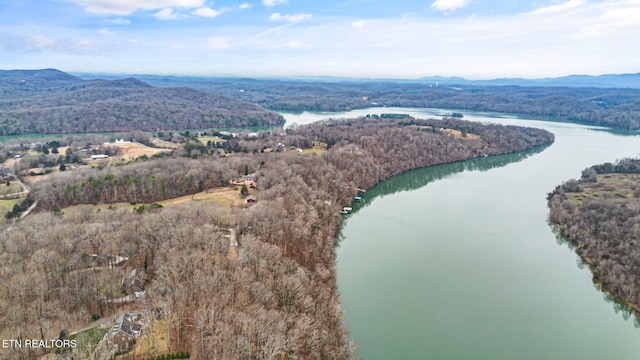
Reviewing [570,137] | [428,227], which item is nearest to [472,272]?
[428,227]

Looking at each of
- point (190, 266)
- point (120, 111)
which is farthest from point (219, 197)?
point (120, 111)

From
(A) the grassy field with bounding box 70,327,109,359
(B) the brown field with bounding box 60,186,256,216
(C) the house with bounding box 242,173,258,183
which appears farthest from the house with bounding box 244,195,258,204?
(A) the grassy field with bounding box 70,327,109,359

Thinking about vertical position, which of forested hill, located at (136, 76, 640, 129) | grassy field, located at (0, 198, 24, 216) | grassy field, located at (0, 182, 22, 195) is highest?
forested hill, located at (136, 76, 640, 129)

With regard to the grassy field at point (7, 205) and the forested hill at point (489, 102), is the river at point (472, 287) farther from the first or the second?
the forested hill at point (489, 102)

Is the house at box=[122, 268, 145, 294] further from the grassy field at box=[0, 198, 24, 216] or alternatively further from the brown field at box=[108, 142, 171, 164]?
the brown field at box=[108, 142, 171, 164]

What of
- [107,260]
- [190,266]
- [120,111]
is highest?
[120,111]

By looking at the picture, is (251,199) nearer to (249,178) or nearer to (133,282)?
(249,178)

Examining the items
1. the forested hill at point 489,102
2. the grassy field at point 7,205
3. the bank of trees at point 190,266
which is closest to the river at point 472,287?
the bank of trees at point 190,266
